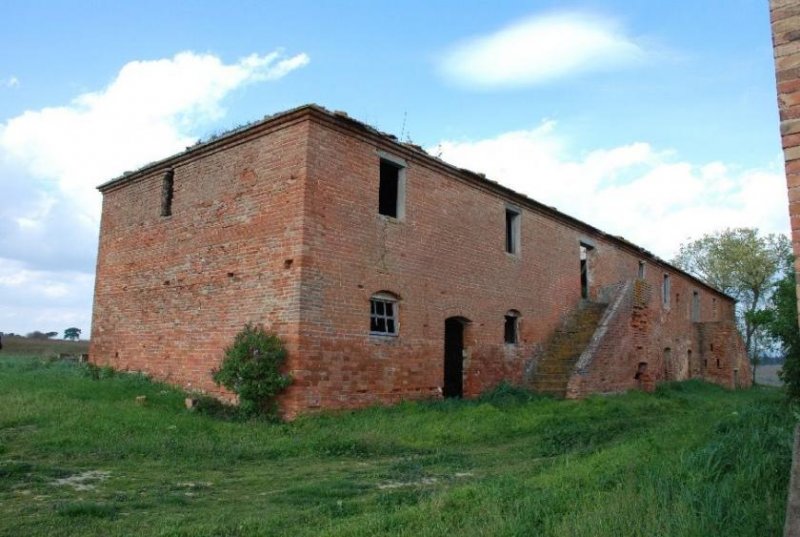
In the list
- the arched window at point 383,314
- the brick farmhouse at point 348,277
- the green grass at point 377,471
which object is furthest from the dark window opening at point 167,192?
the arched window at point 383,314

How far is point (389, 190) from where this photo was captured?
535 inches

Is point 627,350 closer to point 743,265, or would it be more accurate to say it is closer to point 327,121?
point 327,121

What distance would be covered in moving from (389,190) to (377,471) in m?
7.54

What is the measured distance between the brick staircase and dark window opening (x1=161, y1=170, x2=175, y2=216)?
10.3m

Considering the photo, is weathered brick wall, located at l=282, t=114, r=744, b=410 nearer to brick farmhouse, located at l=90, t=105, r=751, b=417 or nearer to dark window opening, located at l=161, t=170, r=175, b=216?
brick farmhouse, located at l=90, t=105, r=751, b=417

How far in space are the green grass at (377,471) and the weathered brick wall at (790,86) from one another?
2.03m

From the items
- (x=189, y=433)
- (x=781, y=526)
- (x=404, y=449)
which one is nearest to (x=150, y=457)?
(x=189, y=433)

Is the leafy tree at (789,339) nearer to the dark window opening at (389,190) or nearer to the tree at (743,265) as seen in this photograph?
the dark window opening at (389,190)

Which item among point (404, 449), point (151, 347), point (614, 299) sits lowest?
point (404, 449)

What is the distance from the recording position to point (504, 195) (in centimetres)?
1639

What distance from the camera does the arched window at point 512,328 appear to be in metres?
16.4

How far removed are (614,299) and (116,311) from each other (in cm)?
1360

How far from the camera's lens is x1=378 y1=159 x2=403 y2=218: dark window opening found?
13305 mm

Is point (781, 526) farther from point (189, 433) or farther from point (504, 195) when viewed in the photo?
point (504, 195)
